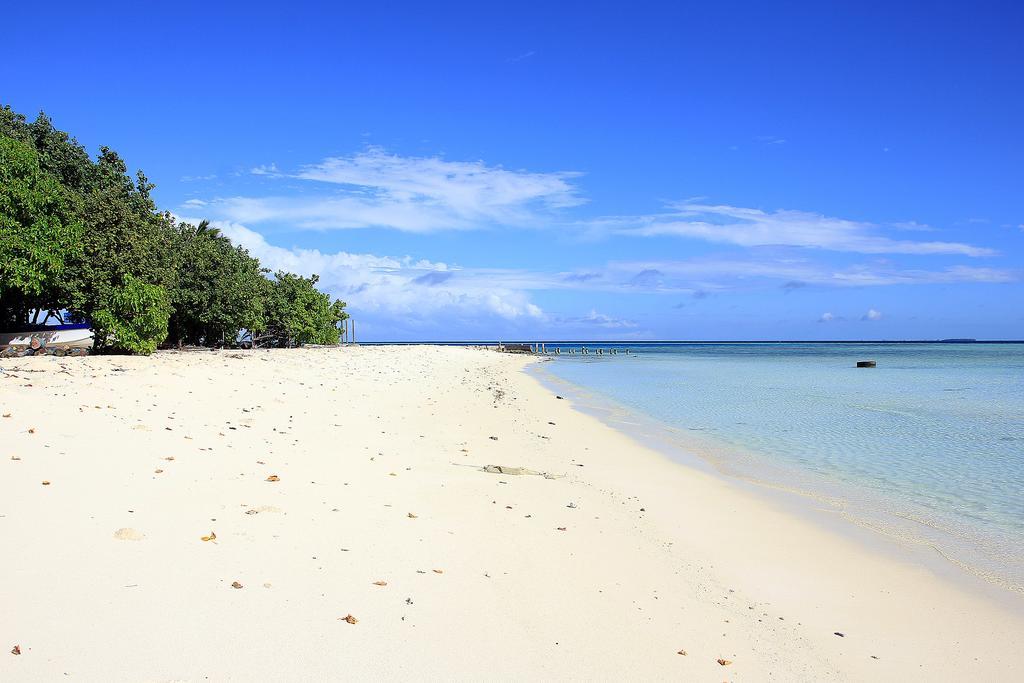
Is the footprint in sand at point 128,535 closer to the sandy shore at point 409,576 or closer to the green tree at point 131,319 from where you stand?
the sandy shore at point 409,576

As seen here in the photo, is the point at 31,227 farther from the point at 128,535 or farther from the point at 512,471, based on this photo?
the point at 128,535

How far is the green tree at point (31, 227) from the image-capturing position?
65.0 feet

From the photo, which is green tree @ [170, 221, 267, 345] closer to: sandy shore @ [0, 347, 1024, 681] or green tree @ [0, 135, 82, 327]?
green tree @ [0, 135, 82, 327]

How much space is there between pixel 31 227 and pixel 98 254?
3.63 meters

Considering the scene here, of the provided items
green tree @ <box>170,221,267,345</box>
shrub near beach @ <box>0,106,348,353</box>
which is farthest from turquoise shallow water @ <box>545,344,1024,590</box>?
green tree @ <box>170,221,267,345</box>

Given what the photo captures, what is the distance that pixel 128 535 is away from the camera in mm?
4703

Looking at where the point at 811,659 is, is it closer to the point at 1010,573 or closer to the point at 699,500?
the point at 1010,573

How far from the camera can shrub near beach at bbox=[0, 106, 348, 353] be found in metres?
20.6

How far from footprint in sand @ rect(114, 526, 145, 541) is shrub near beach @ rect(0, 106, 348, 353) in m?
Result: 19.6

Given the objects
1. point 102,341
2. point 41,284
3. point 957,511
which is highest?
point 41,284

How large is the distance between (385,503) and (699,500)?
170 inches

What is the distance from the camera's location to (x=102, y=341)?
907 inches

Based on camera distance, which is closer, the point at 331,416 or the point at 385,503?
the point at 385,503

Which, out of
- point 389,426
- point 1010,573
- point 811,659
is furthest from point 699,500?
point 389,426
